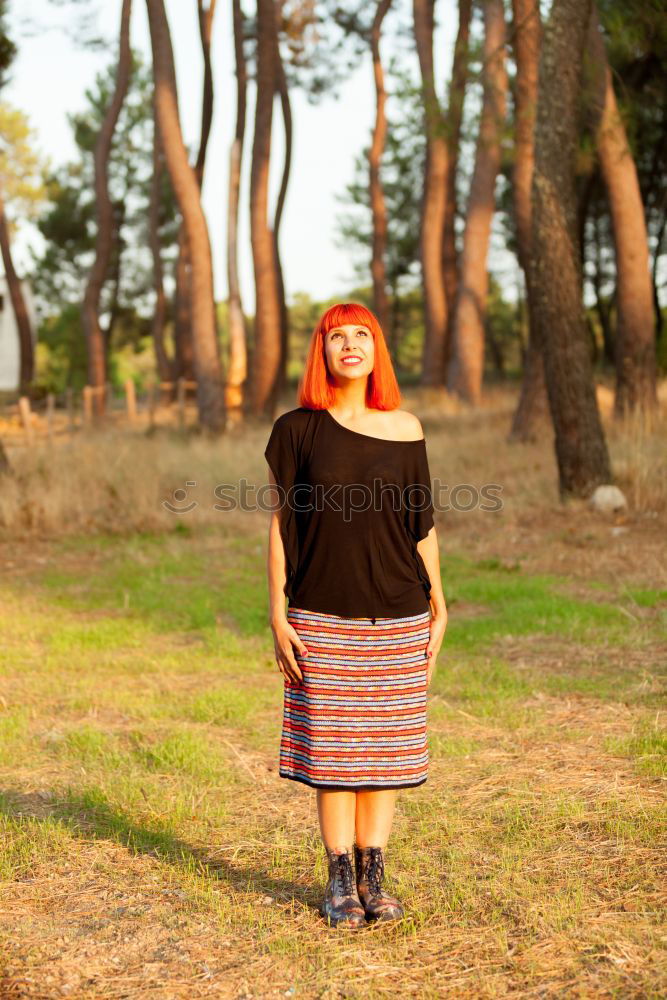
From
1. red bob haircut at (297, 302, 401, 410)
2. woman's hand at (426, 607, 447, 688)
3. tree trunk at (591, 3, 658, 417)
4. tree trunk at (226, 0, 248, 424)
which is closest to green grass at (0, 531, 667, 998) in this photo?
woman's hand at (426, 607, 447, 688)

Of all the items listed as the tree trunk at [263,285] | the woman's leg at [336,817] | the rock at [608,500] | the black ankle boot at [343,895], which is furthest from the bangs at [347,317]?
the tree trunk at [263,285]

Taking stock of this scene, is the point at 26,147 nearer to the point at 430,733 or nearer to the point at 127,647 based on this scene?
the point at 127,647

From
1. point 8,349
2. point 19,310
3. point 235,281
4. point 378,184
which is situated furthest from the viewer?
point 8,349

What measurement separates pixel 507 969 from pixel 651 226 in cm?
3450

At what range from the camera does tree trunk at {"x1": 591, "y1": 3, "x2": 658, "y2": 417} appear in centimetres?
1526

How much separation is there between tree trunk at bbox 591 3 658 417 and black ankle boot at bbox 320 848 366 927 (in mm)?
12662

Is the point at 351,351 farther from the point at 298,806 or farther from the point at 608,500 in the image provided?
the point at 608,500

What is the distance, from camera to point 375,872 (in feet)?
11.1

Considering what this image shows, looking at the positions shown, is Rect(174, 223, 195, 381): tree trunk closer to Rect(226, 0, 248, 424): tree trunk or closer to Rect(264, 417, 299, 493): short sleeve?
Rect(226, 0, 248, 424): tree trunk

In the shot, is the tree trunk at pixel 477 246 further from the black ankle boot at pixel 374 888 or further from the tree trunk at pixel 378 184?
the black ankle boot at pixel 374 888

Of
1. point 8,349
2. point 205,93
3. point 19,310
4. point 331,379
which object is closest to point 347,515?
point 331,379

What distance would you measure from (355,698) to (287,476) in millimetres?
675

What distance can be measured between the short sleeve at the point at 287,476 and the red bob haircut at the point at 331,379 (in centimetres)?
10

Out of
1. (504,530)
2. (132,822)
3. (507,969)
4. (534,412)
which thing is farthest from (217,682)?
(534,412)
